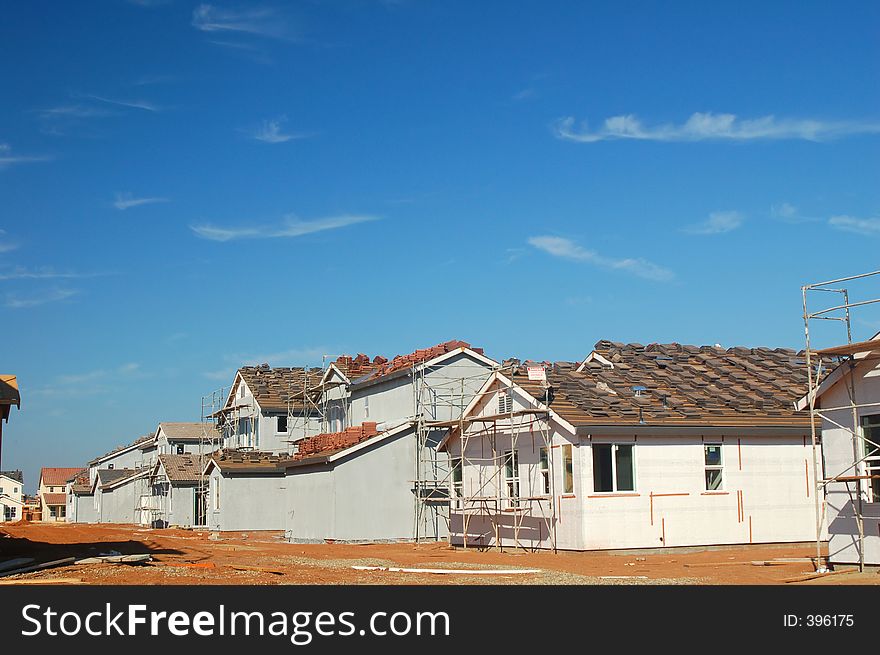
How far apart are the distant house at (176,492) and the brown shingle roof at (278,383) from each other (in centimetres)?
639

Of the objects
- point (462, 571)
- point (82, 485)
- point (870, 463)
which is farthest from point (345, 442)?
point (82, 485)

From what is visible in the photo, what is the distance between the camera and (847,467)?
23188mm

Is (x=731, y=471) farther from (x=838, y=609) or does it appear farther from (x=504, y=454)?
(x=838, y=609)

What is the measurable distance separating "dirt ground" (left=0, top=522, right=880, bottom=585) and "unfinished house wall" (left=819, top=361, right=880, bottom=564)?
0.58 meters

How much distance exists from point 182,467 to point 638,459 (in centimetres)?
4454

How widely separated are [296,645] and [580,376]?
22.8 meters

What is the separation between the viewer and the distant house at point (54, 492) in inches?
5034

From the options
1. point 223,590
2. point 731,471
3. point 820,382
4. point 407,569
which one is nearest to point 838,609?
point 223,590

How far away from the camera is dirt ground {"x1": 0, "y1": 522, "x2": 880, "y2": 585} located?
2091 centimetres

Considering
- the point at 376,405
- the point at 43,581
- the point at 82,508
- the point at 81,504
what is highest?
the point at 376,405

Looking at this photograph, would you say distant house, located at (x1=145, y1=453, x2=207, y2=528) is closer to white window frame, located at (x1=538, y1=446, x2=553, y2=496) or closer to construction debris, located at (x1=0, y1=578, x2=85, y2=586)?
white window frame, located at (x1=538, y1=446, x2=553, y2=496)

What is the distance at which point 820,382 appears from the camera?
2427cm

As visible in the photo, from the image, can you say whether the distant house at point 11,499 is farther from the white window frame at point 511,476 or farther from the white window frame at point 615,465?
the white window frame at point 615,465

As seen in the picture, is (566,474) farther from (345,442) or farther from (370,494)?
(345,442)
